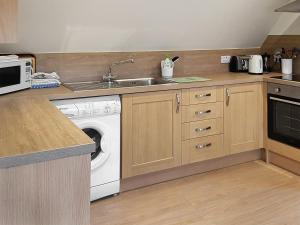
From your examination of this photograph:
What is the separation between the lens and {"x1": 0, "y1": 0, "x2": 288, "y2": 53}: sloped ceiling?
272 centimetres

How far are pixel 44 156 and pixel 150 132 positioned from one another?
5.75 ft

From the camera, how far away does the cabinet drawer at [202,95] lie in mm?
3131

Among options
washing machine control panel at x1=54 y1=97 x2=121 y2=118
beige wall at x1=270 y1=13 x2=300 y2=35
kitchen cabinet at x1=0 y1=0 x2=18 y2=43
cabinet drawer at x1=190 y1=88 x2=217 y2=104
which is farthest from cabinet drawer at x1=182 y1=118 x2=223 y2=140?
kitchen cabinet at x1=0 y1=0 x2=18 y2=43

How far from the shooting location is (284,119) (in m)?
3.32

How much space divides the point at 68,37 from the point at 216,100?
1435 millimetres

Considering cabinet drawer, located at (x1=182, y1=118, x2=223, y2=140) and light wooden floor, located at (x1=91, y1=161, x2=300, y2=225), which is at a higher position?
cabinet drawer, located at (x1=182, y1=118, x2=223, y2=140)

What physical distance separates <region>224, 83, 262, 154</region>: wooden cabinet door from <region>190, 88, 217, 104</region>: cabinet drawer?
0.15m

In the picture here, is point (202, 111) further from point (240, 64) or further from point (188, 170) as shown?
point (240, 64)

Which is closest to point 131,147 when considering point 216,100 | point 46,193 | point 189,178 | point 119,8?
point 189,178

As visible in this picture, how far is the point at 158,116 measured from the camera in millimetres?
2979

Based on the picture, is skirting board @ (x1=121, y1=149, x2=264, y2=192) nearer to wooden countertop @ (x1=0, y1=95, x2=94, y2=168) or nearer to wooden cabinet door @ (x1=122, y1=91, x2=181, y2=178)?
wooden cabinet door @ (x1=122, y1=91, x2=181, y2=178)

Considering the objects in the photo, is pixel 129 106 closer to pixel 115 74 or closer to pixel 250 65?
pixel 115 74

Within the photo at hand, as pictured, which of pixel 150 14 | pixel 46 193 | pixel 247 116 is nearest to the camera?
pixel 46 193

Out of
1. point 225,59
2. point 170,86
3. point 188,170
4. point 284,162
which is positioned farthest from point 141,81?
point 284,162
